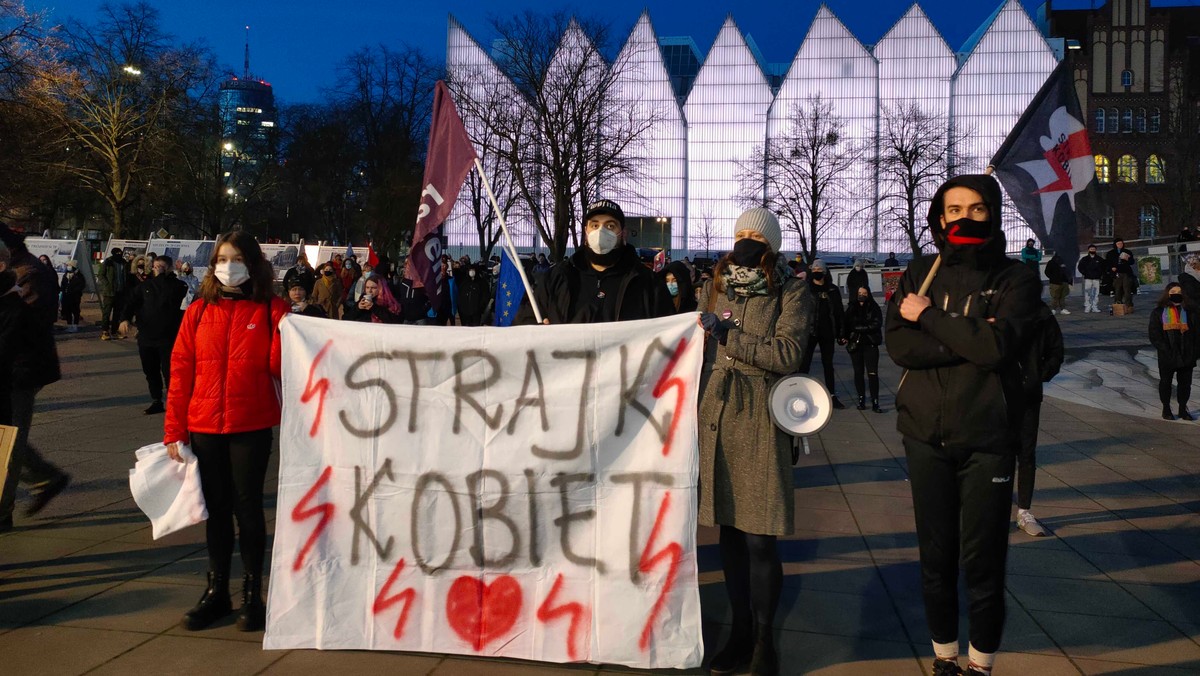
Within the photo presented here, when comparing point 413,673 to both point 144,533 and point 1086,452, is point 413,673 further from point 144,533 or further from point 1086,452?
point 1086,452

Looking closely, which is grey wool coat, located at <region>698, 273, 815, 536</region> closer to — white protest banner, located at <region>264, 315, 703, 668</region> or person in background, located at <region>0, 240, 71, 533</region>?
white protest banner, located at <region>264, 315, 703, 668</region>


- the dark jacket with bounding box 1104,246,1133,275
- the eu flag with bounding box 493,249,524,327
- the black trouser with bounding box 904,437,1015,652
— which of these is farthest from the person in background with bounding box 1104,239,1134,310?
the black trouser with bounding box 904,437,1015,652

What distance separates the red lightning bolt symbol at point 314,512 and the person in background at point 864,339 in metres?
9.62

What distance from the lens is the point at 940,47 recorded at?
2534 inches

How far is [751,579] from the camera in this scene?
4.00 m

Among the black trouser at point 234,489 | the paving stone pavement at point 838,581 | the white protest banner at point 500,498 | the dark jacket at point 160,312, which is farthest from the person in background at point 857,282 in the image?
the black trouser at point 234,489

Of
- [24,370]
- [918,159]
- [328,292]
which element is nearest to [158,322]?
[328,292]

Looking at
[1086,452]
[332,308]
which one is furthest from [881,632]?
[332,308]

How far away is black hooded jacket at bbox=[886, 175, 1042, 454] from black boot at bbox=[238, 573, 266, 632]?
2.96 m

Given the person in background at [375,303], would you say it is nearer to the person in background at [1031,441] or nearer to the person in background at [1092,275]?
the person in background at [1031,441]

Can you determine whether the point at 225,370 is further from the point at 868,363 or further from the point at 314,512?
the point at 868,363

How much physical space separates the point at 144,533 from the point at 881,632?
440 cm

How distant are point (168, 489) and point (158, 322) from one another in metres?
7.01

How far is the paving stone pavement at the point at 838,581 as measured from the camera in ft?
13.7
